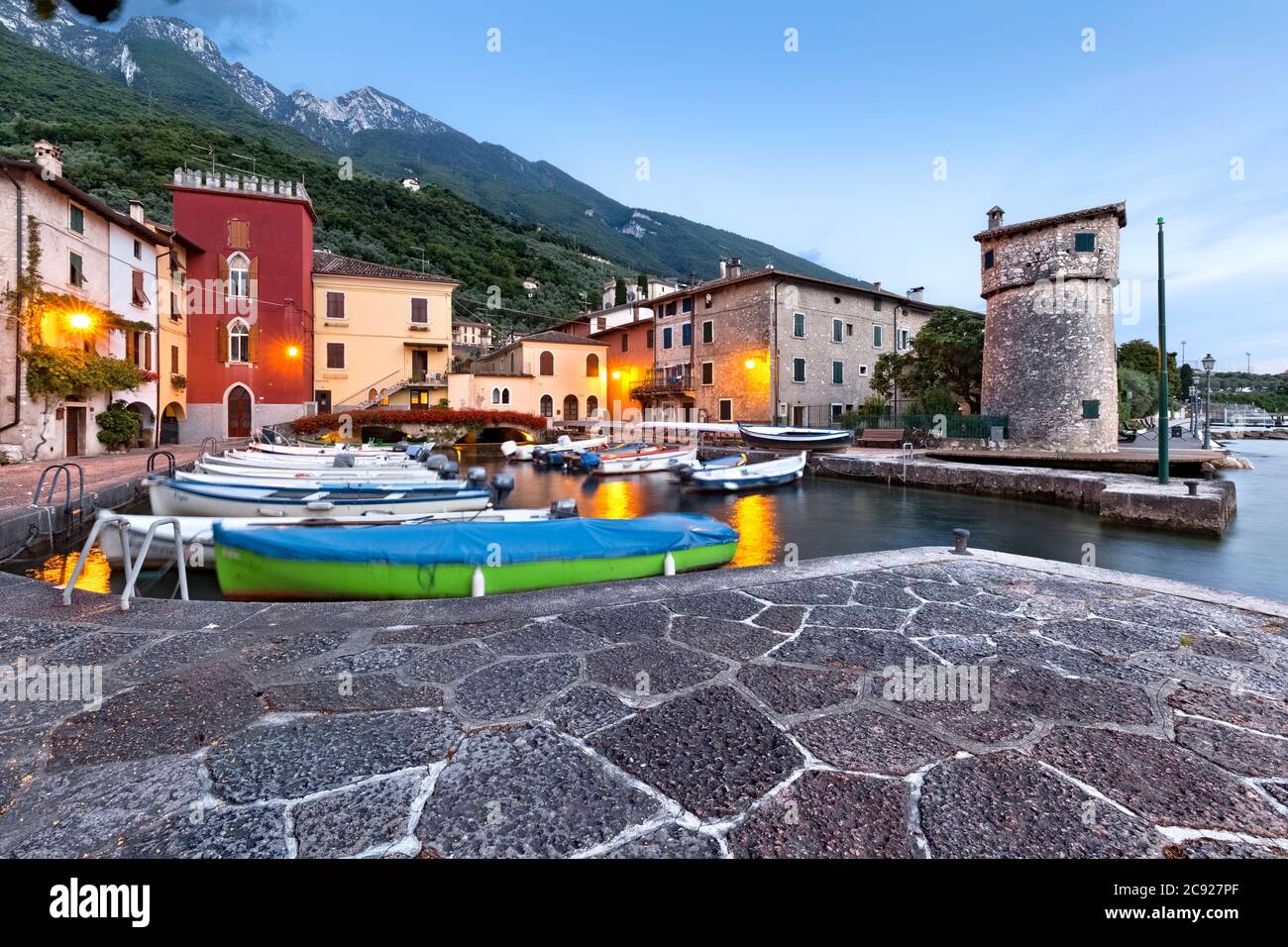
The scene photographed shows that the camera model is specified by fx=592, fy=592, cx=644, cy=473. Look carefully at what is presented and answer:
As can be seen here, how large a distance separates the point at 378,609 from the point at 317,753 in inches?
A: 82.4

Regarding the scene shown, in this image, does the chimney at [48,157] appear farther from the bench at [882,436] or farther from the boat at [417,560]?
the bench at [882,436]

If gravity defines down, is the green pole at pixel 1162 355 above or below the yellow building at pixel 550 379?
below

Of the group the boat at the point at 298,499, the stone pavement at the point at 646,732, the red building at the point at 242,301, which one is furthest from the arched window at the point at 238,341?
the stone pavement at the point at 646,732

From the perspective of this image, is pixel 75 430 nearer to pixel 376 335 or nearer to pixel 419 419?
pixel 419 419

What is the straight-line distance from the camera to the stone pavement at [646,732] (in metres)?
1.88

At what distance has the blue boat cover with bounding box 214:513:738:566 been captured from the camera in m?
6.43

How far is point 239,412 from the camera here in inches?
1210

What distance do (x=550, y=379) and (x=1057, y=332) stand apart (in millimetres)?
29589

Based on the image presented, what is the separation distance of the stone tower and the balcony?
58.4 ft

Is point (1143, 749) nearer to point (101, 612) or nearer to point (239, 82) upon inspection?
point (101, 612)
